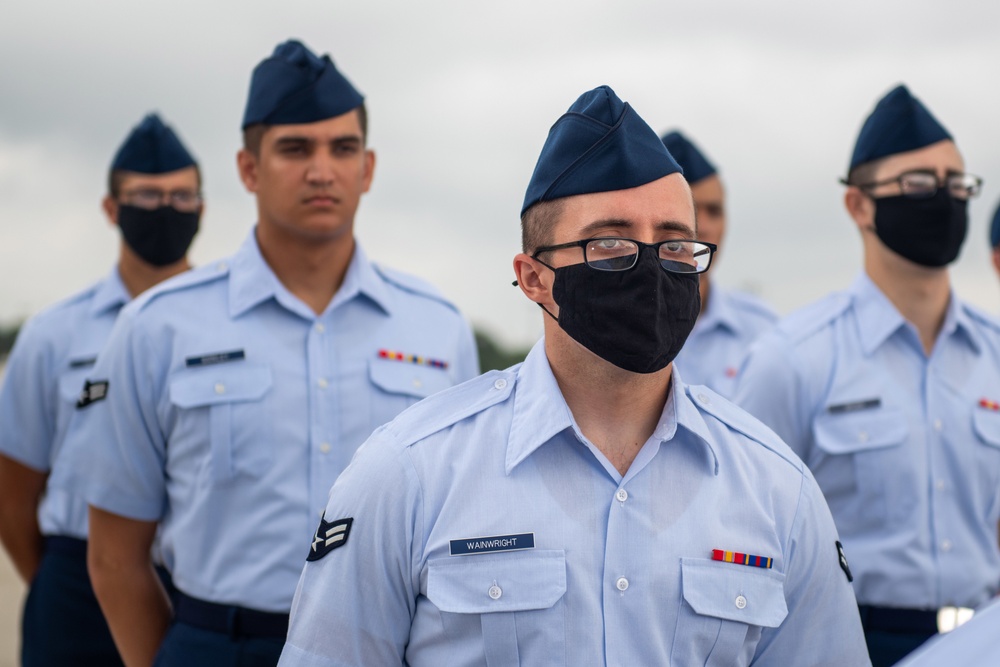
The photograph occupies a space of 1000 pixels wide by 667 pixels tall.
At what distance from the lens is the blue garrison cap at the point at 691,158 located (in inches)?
279

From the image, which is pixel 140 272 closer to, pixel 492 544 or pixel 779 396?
pixel 779 396

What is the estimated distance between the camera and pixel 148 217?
5711mm

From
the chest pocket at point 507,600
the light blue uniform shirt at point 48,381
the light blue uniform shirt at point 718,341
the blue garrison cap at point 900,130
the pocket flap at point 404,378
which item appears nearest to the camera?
the chest pocket at point 507,600

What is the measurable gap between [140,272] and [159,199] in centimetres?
38

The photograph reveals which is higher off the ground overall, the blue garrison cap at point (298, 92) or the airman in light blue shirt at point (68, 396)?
the blue garrison cap at point (298, 92)

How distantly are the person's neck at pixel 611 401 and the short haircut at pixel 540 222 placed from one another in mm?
211

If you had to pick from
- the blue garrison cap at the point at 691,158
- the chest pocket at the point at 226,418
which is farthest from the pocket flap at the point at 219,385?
the blue garrison cap at the point at 691,158

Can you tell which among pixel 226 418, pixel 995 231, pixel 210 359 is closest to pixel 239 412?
pixel 226 418

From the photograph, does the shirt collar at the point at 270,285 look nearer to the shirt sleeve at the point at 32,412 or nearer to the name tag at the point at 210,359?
the name tag at the point at 210,359

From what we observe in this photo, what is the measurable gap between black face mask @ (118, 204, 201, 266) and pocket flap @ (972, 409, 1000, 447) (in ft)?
11.5

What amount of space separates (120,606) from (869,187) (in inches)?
117

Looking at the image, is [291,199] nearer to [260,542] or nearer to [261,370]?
[261,370]

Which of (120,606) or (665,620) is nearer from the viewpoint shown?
(665,620)

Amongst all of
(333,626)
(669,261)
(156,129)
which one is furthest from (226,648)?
(156,129)
